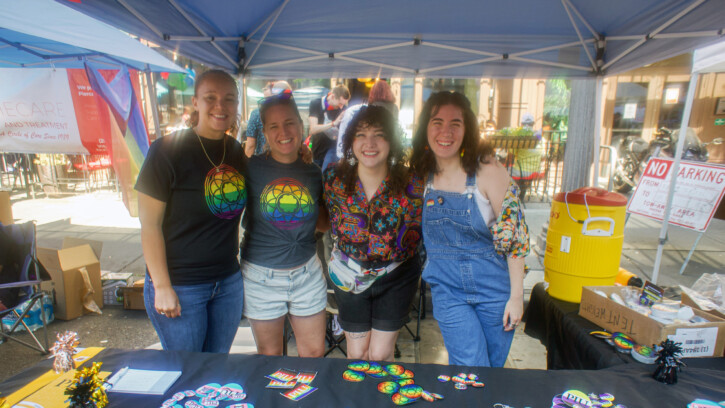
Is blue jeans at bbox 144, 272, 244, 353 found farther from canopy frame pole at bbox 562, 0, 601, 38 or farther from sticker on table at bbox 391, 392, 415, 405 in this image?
canopy frame pole at bbox 562, 0, 601, 38

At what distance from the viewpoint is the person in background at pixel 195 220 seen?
65.1 inches

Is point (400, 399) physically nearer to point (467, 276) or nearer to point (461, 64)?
point (467, 276)

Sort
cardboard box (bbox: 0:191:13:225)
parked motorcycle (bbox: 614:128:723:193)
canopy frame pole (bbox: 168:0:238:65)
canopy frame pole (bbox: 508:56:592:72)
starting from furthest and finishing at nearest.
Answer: parked motorcycle (bbox: 614:128:723:193) → cardboard box (bbox: 0:191:13:225) → canopy frame pole (bbox: 508:56:592:72) → canopy frame pole (bbox: 168:0:238:65)

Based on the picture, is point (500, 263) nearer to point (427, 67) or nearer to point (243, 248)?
point (243, 248)

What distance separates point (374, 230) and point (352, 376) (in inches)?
28.5

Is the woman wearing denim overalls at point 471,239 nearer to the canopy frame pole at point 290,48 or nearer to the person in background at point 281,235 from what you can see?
the person in background at point 281,235

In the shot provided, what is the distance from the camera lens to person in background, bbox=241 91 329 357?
1.91 m

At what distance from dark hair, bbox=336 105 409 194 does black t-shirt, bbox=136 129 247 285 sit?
53 centimetres

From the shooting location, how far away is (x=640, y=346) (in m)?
1.71

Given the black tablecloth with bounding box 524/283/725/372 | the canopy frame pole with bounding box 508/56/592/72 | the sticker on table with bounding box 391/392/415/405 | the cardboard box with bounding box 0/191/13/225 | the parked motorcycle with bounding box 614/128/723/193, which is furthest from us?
the parked motorcycle with bounding box 614/128/723/193

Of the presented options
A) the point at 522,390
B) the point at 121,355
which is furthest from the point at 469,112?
the point at 121,355

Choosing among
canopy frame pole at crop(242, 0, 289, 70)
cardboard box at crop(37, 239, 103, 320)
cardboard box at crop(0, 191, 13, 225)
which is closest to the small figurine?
canopy frame pole at crop(242, 0, 289, 70)

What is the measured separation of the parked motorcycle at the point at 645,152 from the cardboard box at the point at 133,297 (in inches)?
357

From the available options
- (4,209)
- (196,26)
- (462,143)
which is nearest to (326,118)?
(196,26)
